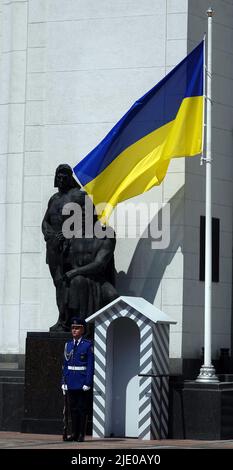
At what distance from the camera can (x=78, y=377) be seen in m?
21.5

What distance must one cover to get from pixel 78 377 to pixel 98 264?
249cm

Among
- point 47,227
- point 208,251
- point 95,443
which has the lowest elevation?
point 95,443

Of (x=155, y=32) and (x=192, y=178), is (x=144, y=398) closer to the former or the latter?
(x=192, y=178)

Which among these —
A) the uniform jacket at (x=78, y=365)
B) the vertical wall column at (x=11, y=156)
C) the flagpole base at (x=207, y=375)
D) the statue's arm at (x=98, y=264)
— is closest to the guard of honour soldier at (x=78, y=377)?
the uniform jacket at (x=78, y=365)

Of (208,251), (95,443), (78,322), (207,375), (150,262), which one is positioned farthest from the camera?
(150,262)

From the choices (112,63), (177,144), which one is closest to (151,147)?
(177,144)

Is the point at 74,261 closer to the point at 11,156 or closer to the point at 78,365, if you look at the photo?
the point at 78,365

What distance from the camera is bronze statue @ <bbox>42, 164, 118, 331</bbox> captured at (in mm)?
23219

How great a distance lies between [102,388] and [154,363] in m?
1.00

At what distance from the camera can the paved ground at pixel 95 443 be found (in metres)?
20.3

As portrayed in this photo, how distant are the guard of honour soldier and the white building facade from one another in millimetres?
2560

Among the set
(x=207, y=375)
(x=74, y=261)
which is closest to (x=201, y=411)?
(x=207, y=375)

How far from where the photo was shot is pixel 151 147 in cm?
2320

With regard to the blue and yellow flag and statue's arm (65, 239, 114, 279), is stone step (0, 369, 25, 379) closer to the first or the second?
statue's arm (65, 239, 114, 279)
